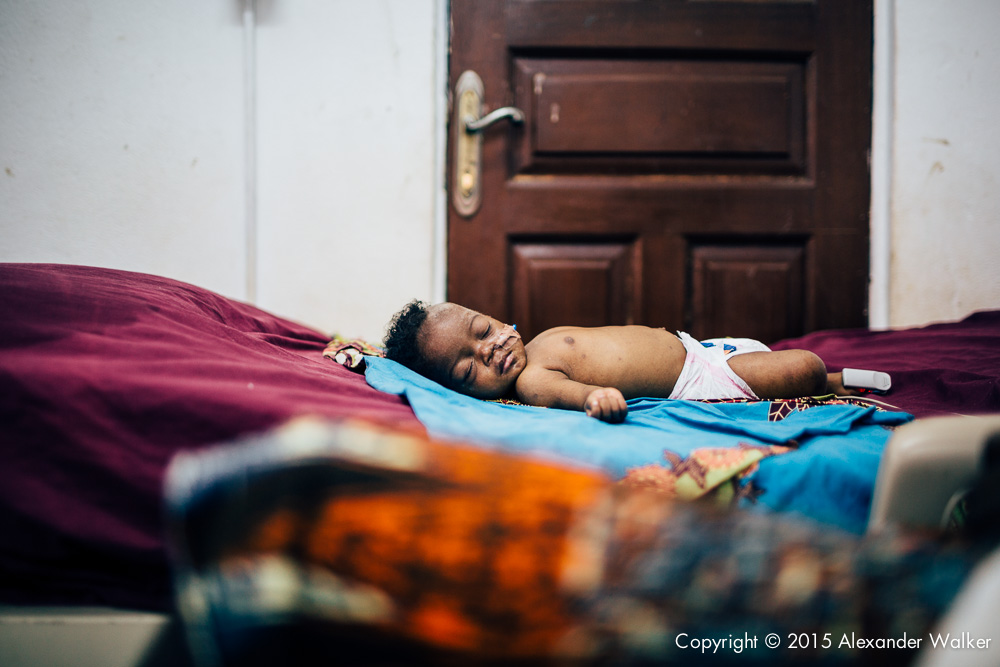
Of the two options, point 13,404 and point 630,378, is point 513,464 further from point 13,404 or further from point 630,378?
point 630,378

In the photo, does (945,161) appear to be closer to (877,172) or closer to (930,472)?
(877,172)

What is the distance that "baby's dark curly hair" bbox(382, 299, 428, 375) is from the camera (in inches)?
48.5

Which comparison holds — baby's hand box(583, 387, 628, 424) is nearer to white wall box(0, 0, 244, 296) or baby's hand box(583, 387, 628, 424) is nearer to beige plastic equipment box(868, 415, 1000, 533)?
beige plastic equipment box(868, 415, 1000, 533)

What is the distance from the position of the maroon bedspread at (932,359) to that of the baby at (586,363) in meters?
0.15

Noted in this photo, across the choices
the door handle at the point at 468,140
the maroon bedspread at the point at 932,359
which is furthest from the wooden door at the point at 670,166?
the maroon bedspread at the point at 932,359

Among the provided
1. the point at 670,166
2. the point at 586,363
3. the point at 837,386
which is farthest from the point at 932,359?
the point at 670,166

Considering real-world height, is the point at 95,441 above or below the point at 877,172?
below

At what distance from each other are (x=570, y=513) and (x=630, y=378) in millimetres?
758

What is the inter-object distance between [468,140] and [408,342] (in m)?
0.92

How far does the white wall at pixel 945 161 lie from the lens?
1.83 m

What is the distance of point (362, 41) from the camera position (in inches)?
70.1

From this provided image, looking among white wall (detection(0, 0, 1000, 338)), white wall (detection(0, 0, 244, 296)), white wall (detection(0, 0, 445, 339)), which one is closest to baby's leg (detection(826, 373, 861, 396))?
white wall (detection(0, 0, 1000, 338))

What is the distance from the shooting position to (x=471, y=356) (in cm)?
121

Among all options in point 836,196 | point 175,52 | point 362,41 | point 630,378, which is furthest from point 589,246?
point 175,52
